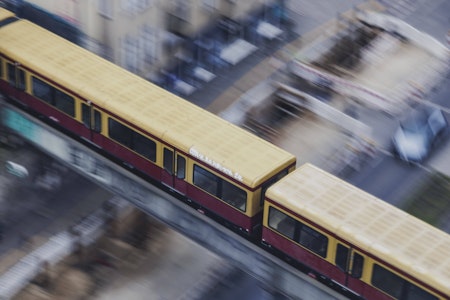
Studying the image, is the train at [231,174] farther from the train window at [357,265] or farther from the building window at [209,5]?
the building window at [209,5]

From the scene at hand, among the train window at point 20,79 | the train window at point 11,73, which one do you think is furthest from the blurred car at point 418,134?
the train window at point 11,73

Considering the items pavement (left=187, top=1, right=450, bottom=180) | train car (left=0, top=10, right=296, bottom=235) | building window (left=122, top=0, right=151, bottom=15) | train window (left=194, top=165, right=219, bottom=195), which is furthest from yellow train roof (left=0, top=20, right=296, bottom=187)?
pavement (left=187, top=1, right=450, bottom=180)

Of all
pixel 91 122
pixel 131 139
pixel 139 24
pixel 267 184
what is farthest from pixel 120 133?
pixel 139 24

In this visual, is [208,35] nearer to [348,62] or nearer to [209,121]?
[348,62]

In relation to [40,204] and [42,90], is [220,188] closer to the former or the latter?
[42,90]

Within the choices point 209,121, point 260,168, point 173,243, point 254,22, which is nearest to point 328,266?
point 260,168

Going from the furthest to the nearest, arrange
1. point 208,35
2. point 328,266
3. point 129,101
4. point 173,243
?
point 208,35, point 173,243, point 129,101, point 328,266
